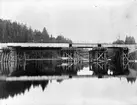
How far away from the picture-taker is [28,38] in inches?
3573

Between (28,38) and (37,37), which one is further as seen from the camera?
(37,37)

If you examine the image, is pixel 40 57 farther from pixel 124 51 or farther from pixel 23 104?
pixel 23 104

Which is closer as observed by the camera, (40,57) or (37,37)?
(40,57)

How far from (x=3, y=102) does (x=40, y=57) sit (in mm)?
70486

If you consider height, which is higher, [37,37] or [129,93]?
[37,37]

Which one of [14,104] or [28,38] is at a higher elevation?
[28,38]

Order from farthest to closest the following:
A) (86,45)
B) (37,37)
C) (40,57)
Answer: (37,37) < (40,57) < (86,45)

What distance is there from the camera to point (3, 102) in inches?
457

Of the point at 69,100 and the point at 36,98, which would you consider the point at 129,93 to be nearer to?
the point at 69,100

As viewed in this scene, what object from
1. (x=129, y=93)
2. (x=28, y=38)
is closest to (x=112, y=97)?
(x=129, y=93)

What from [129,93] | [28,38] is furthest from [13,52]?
[129,93]

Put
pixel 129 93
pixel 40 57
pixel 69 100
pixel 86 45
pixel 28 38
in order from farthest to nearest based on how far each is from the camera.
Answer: pixel 28 38, pixel 40 57, pixel 86 45, pixel 129 93, pixel 69 100

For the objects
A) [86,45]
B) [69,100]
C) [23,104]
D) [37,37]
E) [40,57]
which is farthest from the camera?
[37,37]

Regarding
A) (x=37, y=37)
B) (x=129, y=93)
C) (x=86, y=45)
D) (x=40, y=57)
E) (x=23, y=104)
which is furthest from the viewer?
(x=37, y=37)
